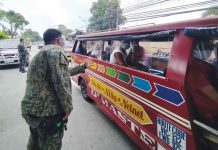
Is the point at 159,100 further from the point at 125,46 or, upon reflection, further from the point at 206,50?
the point at 125,46

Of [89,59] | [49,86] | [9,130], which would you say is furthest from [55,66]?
[89,59]

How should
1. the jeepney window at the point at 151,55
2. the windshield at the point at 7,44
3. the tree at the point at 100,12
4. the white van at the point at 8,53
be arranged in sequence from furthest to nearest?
the tree at the point at 100,12
the windshield at the point at 7,44
the white van at the point at 8,53
the jeepney window at the point at 151,55

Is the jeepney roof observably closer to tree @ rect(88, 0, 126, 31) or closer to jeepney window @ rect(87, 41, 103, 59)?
jeepney window @ rect(87, 41, 103, 59)

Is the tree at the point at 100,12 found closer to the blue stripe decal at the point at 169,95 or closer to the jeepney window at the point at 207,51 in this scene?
Answer: the blue stripe decal at the point at 169,95

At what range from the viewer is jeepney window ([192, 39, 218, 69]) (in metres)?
2.16

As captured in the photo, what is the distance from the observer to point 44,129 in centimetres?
247

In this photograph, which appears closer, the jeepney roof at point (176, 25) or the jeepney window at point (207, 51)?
the jeepney roof at point (176, 25)

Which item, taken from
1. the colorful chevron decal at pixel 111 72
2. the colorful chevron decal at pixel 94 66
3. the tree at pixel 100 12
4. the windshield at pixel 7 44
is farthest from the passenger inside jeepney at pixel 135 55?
the tree at pixel 100 12

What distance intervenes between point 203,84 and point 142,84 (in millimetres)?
921

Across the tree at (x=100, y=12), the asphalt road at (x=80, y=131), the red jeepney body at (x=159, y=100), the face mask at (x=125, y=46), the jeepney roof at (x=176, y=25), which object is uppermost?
the tree at (x=100, y=12)

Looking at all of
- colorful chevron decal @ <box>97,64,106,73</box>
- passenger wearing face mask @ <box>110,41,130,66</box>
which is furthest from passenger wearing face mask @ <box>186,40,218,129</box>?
colorful chevron decal @ <box>97,64,106,73</box>

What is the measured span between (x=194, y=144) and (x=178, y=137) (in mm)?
223

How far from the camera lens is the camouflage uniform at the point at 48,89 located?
231 centimetres

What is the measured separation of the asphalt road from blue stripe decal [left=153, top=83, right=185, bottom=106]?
1509 mm
